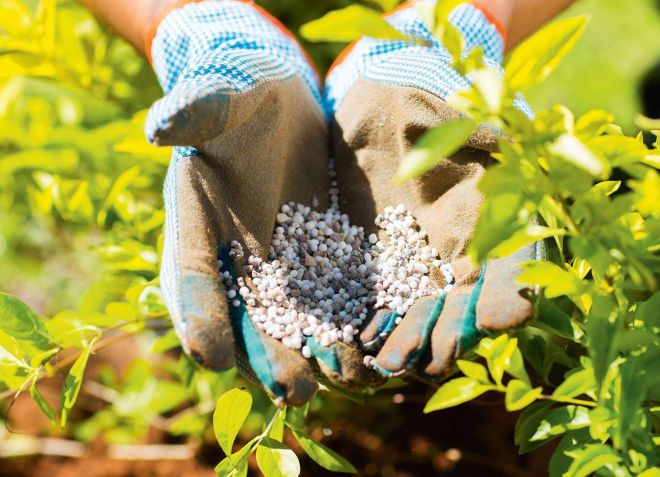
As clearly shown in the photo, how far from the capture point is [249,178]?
112 cm

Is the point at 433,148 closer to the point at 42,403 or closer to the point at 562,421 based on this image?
the point at 562,421

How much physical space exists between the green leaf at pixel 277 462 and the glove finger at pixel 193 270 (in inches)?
5.5

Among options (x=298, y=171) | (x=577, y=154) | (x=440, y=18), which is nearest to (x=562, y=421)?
(x=577, y=154)

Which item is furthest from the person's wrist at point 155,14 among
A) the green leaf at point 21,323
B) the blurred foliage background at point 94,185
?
Answer: the green leaf at point 21,323

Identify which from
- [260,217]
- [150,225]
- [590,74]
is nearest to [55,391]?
[150,225]

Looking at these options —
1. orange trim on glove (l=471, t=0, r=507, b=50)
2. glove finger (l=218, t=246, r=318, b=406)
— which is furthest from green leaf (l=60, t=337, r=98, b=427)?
orange trim on glove (l=471, t=0, r=507, b=50)

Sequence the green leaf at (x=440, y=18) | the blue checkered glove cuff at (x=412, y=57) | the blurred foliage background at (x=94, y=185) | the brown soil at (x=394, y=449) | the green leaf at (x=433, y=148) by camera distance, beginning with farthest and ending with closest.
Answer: the brown soil at (x=394, y=449), the blurred foliage background at (x=94, y=185), the blue checkered glove cuff at (x=412, y=57), the green leaf at (x=440, y=18), the green leaf at (x=433, y=148)

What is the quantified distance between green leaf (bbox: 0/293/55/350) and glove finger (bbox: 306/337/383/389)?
412mm

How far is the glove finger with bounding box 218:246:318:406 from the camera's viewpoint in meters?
0.90

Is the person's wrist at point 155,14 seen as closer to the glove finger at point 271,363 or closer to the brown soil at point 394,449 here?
the glove finger at point 271,363

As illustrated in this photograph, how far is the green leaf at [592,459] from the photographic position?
0.76 m

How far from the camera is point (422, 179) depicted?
117cm

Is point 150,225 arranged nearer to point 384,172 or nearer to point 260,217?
point 260,217

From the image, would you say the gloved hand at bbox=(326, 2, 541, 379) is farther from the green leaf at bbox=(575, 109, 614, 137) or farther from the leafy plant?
the green leaf at bbox=(575, 109, 614, 137)
